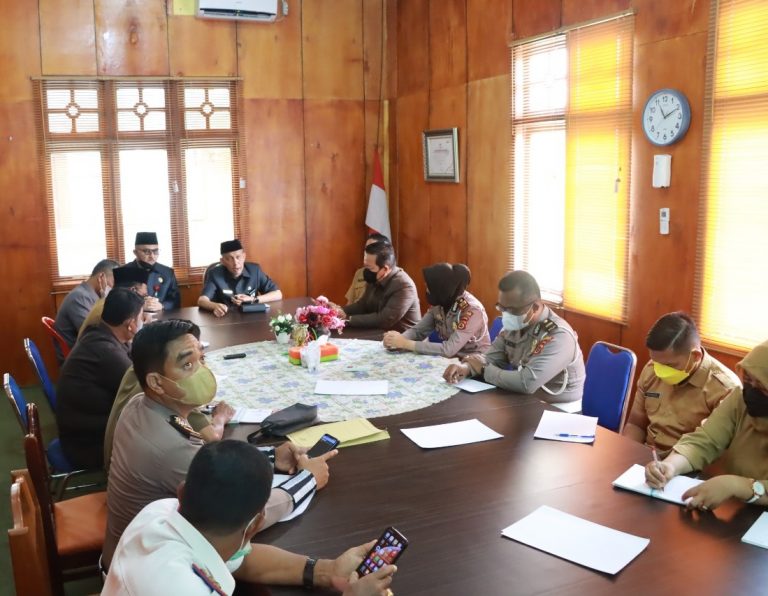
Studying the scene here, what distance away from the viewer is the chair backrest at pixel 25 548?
6.91ft

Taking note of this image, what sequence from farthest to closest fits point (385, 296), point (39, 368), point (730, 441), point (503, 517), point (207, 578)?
point (385, 296) < point (39, 368) < point (730, 441) < point (503, 517) < point (207, 578)

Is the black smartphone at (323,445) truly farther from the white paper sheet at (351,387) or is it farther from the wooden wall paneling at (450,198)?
the wooden wall paneling at (450,198)

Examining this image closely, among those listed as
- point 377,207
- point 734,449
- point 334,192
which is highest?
point 334,192

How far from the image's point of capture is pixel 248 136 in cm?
719

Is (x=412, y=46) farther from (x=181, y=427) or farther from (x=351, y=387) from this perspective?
(x=181, y=427)

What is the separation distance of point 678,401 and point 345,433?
4.55 feet

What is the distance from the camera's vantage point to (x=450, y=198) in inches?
265

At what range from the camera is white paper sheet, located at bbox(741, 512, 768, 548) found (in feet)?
6.58

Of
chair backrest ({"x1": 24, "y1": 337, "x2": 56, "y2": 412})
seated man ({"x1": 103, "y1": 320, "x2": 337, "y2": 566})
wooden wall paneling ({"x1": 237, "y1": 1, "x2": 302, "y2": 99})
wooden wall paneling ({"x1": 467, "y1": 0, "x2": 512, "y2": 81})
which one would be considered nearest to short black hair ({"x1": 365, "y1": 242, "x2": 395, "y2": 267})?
wooden wall paneling ({"x1": 467, "y1": 0, "x2": 512, "y2": 81})

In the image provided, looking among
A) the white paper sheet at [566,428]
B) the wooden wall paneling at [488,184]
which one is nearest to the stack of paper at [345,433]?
the white paper sheet at [566,428]

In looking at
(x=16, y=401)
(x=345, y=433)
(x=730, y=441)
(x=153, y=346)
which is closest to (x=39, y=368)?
(x=16, y=401)

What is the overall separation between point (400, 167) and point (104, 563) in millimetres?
5708

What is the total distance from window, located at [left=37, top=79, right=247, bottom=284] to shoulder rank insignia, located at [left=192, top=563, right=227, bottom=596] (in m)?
5.81

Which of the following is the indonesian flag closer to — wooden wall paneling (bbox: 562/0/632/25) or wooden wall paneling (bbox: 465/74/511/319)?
wooden wall paneling (bbox: 465/74/511/319)
